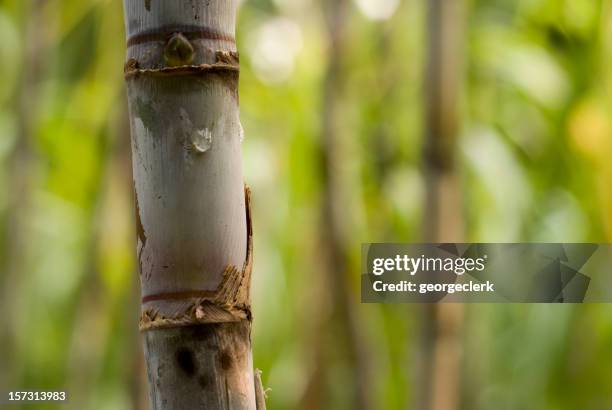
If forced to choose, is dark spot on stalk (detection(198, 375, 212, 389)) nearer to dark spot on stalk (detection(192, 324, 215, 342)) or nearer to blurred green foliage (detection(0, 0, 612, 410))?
dark spot on stalk (detection(192, 324, 215, 342))

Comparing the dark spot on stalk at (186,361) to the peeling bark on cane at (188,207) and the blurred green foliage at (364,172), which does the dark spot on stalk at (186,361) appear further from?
the blurred green foliage at (364,172)

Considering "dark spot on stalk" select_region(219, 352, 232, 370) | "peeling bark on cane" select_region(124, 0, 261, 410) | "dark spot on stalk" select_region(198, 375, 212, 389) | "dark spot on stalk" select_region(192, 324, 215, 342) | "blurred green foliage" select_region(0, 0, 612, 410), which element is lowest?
"dark spot on stalk" select_region(198, 375, 212, 389)

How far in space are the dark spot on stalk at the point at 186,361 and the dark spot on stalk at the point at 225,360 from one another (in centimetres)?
2

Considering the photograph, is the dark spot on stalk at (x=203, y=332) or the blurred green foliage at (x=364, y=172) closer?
the dark spot on stalk at (x=203, y=332)

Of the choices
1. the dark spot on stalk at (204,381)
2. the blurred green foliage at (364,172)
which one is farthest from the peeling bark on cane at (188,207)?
the blurred green foliage at (364,172)

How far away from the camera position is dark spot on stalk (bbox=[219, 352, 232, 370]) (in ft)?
2.81

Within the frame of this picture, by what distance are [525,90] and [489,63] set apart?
9.7 inches

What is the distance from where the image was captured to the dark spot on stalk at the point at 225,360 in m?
0.86

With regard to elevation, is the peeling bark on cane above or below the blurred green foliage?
below

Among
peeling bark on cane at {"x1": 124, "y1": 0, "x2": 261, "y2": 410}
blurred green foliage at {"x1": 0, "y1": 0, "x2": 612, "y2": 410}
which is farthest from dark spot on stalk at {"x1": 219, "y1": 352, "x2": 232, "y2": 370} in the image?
blurred green foliage at {"x1": 0, "y1": 0, "x2": 612, "y2": 410}

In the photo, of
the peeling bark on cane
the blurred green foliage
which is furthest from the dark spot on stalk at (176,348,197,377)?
the blurred green foliage

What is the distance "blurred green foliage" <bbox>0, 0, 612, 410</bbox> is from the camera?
4930mm

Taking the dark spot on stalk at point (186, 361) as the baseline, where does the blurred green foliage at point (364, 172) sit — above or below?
above

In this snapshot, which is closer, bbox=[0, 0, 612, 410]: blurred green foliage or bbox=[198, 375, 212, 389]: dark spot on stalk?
bbox=[198, 375, 212, 389]: dark spot on stalk
